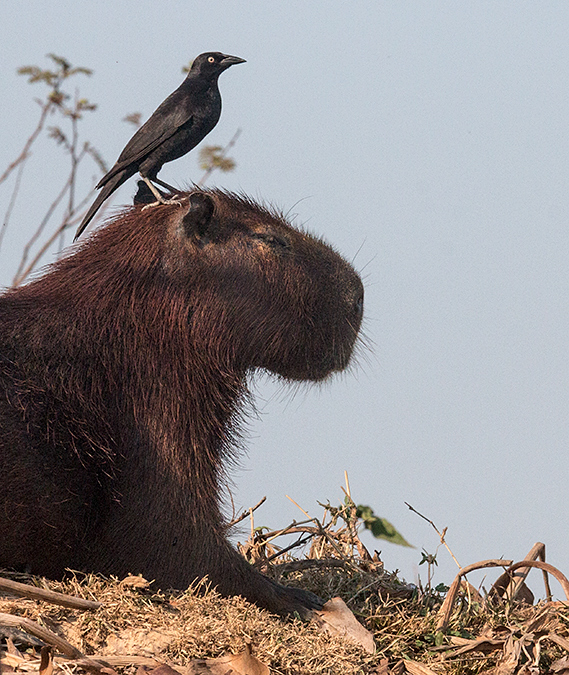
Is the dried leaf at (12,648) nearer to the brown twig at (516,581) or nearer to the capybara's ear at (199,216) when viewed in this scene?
the capybara's ear at (199,216)

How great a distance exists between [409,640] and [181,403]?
1.39 meters

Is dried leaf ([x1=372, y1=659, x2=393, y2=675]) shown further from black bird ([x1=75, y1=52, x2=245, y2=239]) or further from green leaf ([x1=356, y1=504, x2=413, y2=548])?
black bird ([x1=75, y1=52, x2=245, y2=239])

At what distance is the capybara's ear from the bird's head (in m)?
0.83

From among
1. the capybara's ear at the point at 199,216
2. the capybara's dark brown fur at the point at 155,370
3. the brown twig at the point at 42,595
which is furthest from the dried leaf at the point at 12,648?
the capybara's ear at the point at 199,216

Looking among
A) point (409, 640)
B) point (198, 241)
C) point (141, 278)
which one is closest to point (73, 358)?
point (141, 278)

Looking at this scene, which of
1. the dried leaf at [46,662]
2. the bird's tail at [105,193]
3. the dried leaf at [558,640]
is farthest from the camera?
the bird's tail at [105,193]

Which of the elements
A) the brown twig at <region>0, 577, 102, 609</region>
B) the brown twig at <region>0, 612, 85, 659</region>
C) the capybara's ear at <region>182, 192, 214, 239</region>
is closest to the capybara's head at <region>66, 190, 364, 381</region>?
the capybara's ear at <region>182, 192, 214, 239</region>

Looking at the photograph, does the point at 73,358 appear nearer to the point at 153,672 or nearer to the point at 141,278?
the point at 141,278

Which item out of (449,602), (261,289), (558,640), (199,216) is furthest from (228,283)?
(558,640)

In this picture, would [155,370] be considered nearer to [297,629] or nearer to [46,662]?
[297,629]

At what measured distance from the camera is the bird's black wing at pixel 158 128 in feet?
16.1

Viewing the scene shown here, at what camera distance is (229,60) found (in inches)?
205

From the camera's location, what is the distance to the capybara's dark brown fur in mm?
4172

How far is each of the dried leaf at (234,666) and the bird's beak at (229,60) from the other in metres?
2.95
